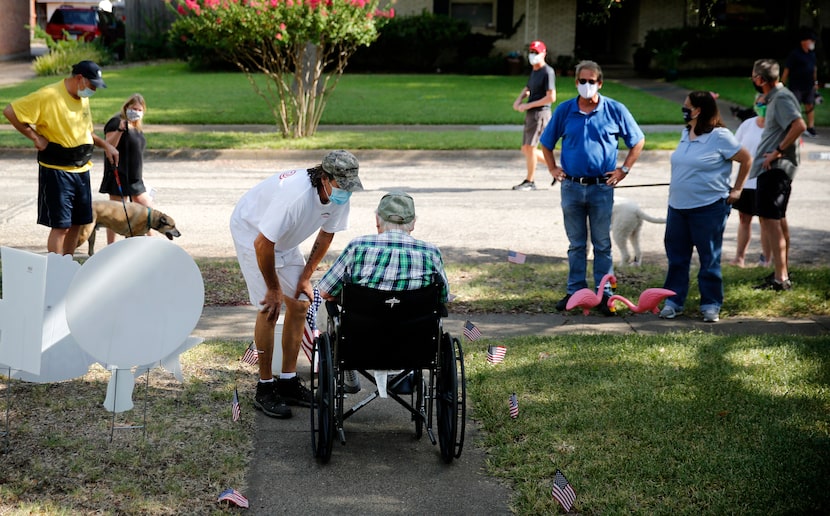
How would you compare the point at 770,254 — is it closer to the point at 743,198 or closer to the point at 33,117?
the point at 743,198

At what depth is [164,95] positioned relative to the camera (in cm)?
2334

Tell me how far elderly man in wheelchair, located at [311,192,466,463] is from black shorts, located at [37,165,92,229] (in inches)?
143

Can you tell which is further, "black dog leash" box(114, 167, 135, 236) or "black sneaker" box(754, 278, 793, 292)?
"black dog leash" box(114, 167, 135, 236)

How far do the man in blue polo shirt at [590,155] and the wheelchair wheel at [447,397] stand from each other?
2952 millimetres

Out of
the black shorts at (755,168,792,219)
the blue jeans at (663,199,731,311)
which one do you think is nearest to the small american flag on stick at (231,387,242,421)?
the blue jeans at (663,199,731,311)

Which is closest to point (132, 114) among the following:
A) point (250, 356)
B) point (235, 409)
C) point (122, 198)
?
point (122, 198)

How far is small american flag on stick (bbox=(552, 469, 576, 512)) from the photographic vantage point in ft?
14.5

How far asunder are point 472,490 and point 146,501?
1.59 metres

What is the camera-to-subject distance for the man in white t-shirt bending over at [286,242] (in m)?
5.01

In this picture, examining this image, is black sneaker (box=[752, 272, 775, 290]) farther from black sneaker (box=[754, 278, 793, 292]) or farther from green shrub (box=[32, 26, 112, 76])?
green shrub (box=[32, 26, 112, 76])

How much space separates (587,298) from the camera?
25.0 feet

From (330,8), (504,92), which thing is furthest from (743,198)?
(504,92)

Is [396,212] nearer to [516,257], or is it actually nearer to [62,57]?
[516,257]

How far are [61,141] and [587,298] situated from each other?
447 cm
